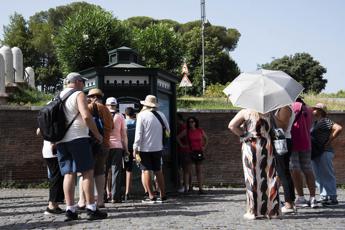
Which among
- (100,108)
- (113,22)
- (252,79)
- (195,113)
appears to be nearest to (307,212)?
(252,79)

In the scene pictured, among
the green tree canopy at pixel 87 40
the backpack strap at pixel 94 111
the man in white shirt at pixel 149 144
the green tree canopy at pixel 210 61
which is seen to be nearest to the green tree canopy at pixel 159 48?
the green tree canopy at pixel 87 40

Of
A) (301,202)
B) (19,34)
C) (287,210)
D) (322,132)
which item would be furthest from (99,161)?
(19,34)

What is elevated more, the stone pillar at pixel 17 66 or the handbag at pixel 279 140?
the stone pillar at pixel 17 66

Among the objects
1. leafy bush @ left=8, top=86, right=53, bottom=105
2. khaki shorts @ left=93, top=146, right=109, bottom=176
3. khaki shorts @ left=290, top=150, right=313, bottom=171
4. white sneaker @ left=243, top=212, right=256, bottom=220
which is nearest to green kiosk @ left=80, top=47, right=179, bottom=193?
khaki shorts @ left=93, top=146, right=109, bottom=176

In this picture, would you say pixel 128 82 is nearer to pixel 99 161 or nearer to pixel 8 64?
pixel 99 161

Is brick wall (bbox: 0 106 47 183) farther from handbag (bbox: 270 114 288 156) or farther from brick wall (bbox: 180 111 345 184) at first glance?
handbag (bbox: 270 114 288 156)

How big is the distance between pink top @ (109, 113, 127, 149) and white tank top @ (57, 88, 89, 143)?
253 centimetres

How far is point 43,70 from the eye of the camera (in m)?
61.7

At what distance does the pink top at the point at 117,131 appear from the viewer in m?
10.3

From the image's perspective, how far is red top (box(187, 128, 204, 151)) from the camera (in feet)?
42.1

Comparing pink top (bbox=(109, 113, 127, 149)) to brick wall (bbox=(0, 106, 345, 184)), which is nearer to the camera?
pink top (bbox=(109, 113, 127, 149))

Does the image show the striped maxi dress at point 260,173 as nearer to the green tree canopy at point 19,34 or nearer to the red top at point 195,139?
the red top at point 195,139

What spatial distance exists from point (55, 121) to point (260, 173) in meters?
2.69

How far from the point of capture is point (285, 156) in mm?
8680
